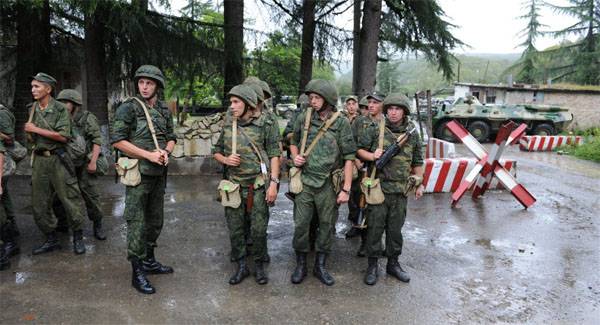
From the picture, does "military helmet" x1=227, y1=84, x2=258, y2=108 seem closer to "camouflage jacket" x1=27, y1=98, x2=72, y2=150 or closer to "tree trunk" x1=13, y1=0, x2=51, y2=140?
"camouflage jacket" x1=27, y1=98, x2=72, y2=150

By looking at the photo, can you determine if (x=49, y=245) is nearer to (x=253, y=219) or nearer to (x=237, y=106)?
(x=253, y=219)

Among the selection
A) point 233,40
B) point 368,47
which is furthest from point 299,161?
point 368,47

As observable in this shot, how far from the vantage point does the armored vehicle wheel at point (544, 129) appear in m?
19.3

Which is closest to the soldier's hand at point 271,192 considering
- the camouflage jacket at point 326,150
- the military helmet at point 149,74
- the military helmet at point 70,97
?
the camouflage jacket at point 326,150

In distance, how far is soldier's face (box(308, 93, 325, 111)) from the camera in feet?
14.0

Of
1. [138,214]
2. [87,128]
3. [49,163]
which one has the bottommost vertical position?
[138,214]

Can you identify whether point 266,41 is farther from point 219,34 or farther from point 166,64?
point 166,64

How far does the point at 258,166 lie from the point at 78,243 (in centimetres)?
222

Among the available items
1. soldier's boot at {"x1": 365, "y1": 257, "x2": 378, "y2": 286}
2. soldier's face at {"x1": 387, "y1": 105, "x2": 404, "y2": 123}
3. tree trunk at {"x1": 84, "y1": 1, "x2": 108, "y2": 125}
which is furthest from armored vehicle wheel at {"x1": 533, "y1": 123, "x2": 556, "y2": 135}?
soldier's boot at {"x1": 365, "y1": 257, "x2": 378, "y2": 286}

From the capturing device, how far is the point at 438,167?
325 inches

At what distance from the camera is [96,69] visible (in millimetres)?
9609

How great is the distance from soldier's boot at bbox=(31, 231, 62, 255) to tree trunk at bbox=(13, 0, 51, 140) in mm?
5645

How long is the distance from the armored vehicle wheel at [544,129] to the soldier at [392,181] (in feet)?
56.7

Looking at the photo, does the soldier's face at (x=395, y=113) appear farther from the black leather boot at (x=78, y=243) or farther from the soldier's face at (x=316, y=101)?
the black leather boot at (x=78, y=243)
